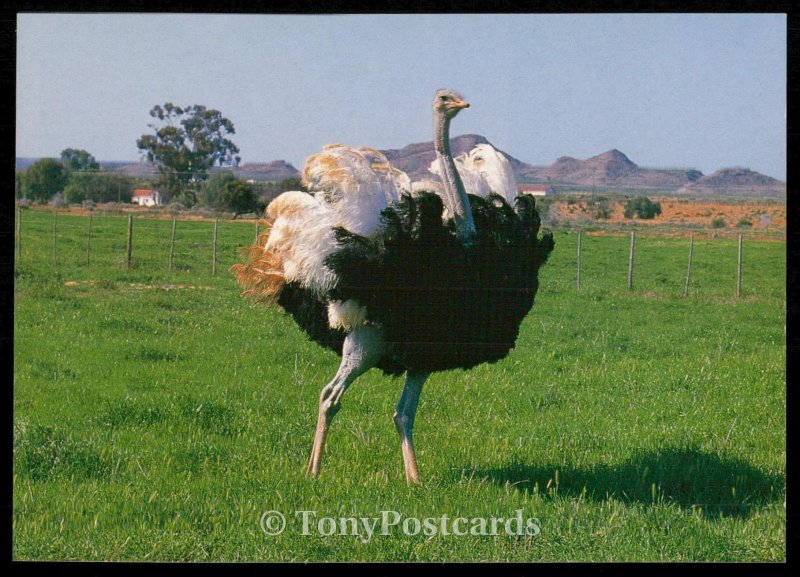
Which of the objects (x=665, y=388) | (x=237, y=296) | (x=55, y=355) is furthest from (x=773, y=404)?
(x=55, y=355)

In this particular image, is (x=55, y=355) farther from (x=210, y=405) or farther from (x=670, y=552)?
(x=670, y=552)

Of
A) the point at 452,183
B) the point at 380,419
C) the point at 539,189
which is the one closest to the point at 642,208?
the point at 539,189

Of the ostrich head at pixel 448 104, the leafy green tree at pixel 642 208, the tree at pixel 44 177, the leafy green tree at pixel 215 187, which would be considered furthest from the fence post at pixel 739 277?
the tree at pixel 44 177

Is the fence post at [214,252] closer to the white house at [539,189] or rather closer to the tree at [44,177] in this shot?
the tree at [44,177]

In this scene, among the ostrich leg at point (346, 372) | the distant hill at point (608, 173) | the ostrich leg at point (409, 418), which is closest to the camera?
the ostrich leg at point (346, 372)

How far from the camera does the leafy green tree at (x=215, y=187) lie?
5.34 meters

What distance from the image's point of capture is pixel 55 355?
17.5 feet

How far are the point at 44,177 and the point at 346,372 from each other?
2062 mm

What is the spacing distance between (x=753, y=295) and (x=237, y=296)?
314 cm

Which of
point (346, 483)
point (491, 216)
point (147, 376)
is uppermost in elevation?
point (491, 216)

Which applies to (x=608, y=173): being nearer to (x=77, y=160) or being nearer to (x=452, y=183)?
(x=452, y=183)

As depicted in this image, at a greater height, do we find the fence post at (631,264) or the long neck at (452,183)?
the long neck at (452,183)

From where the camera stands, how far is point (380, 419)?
17.8 feet

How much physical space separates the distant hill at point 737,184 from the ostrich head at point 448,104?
1464 mm
